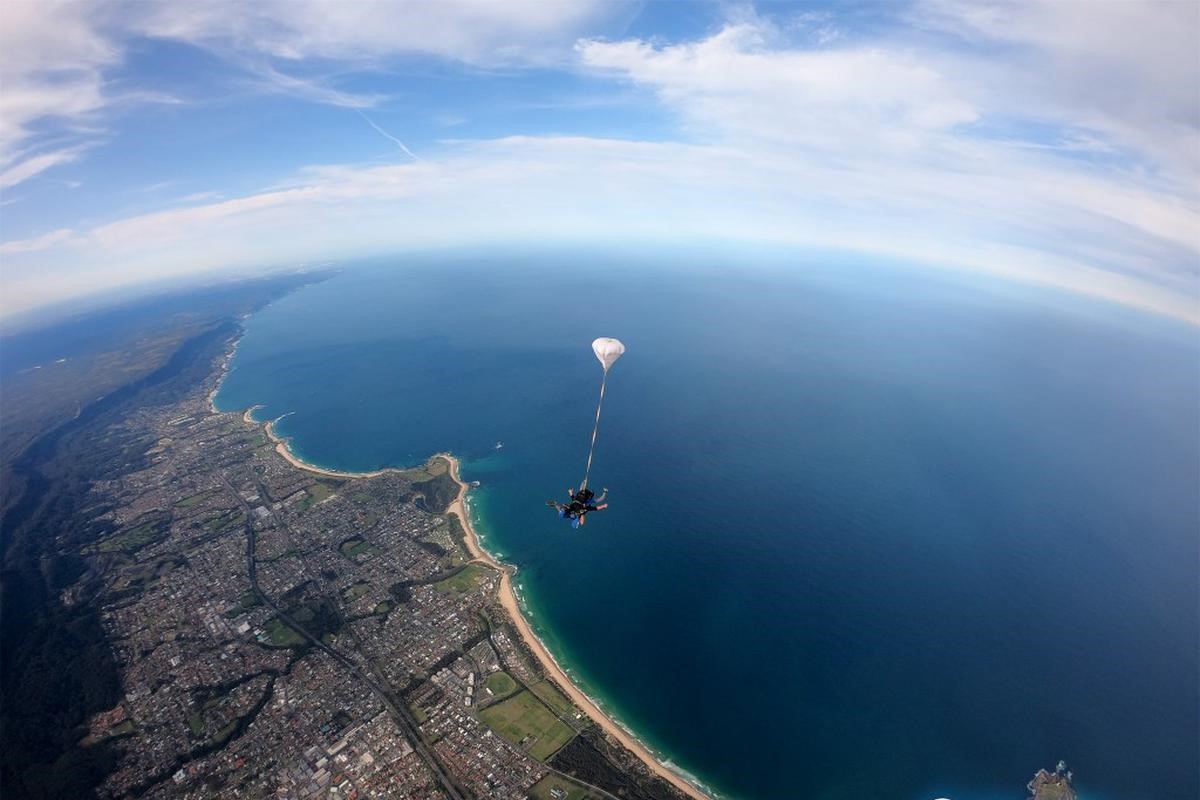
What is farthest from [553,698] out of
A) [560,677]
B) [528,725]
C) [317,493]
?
[317,493]

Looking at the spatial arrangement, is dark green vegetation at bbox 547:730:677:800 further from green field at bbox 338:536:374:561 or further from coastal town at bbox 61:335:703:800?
green field at bbox 338:536:374:561

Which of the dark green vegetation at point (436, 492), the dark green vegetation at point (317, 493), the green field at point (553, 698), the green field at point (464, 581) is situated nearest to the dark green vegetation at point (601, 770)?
the green field at point (553, 698)

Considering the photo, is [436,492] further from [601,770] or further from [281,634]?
[601,770]

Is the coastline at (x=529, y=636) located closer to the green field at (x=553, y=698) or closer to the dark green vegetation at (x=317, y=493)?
the green field at (x=553, y=698)

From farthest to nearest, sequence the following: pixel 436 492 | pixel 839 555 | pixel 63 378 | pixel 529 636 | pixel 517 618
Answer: pixel 63 378 → pixel 436 492 → pixel 839 555 → pixel 517 618 → pixel 529 636

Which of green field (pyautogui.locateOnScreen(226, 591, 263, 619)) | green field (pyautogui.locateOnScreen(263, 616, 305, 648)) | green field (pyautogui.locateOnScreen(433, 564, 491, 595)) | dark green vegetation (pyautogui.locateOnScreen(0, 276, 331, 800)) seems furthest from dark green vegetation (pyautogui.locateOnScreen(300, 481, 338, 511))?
green field (pyautogui.locateOnScreen(433, 564, 491, 595))

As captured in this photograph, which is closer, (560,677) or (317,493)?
(560,677)

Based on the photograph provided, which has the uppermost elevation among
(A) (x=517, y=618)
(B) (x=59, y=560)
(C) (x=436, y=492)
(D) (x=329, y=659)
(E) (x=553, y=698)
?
(B) (x=59, y=560)

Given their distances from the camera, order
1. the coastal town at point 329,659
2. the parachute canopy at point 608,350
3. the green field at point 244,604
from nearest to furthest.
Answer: the parachute canopy at point 608,350 → the coastal town at point 329,659 → the green field at point 244,604
